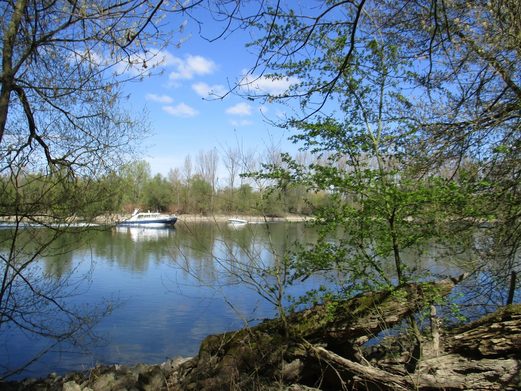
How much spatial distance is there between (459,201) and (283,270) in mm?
2060

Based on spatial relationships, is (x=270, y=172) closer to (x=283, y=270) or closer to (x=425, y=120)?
(x=283, y=270)

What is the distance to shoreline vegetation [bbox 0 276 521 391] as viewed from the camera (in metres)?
3.81

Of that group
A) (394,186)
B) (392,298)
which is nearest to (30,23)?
(394,186)

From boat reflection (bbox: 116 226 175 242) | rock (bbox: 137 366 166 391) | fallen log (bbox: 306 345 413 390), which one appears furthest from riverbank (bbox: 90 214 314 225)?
boat reflection (bbox: 116 226 175 242)

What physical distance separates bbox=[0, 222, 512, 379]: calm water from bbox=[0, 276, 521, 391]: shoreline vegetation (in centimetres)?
56

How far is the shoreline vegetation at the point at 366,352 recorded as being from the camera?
3811mm

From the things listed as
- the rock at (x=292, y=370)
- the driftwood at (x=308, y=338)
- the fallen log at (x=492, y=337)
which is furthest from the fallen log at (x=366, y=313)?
the fallen log at (x=492, y=337)

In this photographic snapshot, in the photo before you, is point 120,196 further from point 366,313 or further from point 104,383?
point 366,313

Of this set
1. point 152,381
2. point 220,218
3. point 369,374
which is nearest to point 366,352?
point 369,374

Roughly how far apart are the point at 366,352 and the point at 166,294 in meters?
9.97

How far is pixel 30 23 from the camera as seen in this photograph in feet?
17.5

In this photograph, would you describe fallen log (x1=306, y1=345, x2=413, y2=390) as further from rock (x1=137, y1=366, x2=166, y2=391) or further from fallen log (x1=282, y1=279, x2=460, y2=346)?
rock (x1=137, y1=366, x2=166, y2=391)

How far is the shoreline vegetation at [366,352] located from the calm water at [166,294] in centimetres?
56

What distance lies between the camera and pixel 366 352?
17.6ft
